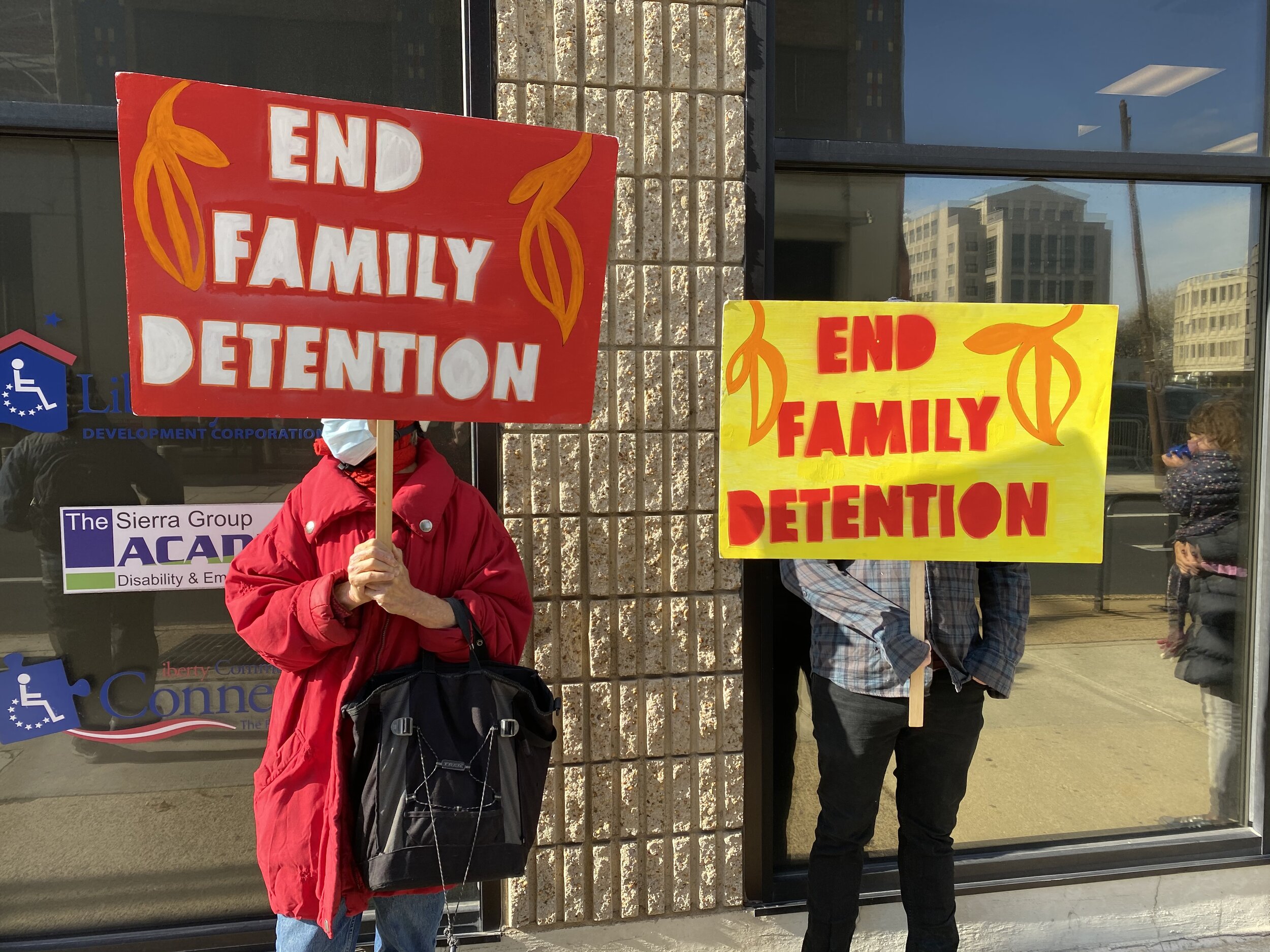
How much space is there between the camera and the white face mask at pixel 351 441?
206cm

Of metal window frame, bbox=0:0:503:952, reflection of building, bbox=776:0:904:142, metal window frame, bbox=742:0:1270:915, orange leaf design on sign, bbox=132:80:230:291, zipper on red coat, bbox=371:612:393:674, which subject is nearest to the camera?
orange leaf design on sign, bbox=132:80:230:291

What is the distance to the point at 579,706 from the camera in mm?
2859

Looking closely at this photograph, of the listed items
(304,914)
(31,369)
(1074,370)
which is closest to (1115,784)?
(1074,370)

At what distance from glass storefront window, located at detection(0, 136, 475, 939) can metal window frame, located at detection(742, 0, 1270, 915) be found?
1.22 meters

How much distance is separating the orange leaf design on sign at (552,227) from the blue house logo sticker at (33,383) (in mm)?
1718

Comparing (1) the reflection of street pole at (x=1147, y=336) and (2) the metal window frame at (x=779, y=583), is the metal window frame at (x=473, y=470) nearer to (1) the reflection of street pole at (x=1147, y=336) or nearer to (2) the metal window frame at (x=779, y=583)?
(2) the metal window frame at (x=779, y=583)

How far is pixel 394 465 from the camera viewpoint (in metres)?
2.11

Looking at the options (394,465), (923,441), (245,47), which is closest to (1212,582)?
(923,441)

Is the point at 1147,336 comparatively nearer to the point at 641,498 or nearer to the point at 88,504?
the point at 641,498

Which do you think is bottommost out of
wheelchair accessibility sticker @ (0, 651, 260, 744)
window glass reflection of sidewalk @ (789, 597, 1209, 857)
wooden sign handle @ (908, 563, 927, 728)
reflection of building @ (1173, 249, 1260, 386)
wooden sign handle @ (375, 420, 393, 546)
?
window glass reflection of sidewalk @ (789, 597, 1209, 857)

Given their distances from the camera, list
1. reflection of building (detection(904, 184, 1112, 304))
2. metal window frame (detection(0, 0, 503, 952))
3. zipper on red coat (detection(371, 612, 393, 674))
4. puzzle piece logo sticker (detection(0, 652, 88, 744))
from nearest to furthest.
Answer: zipper on red coat (detection(371, 612, 393, 674)) < metal window frame (detection(0, 0, 503, 952)) < puzzle piece logo sticker (detection(0, 652, 88, 744)) < reflection of building (detection(904, 184, 1112, 304))

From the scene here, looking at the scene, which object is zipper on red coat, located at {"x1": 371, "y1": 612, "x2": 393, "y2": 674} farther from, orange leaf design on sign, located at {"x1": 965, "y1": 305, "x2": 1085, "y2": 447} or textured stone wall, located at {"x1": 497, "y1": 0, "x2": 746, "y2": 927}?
orange leaf design on sign, located at {"x1": 965, "y1": 305, "x2": 1085, "y2": 447}

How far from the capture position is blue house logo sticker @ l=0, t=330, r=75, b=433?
2719mm

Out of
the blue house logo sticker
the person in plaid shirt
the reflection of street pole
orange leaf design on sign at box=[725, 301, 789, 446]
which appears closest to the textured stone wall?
the person in plaid shirt
